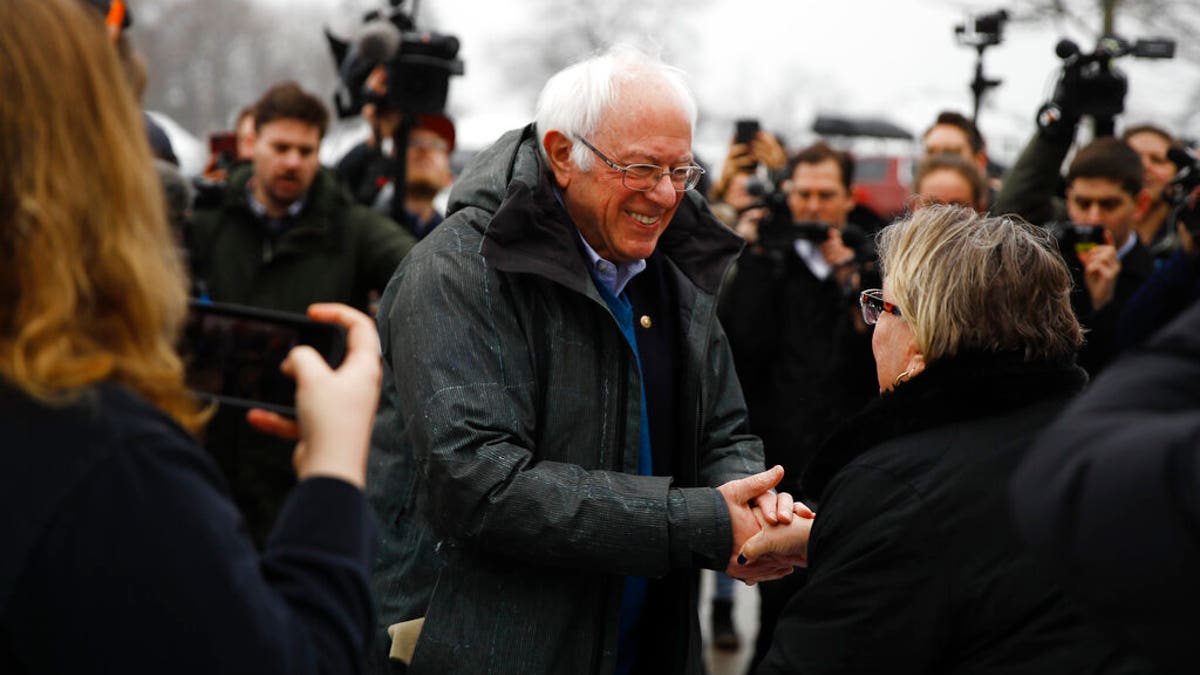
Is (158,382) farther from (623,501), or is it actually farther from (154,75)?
(154,75)

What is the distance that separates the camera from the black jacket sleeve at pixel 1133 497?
1.30 meters

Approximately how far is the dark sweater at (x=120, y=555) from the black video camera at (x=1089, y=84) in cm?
483

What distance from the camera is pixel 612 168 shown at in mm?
3070

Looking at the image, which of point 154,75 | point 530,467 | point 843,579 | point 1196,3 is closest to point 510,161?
point 530,467

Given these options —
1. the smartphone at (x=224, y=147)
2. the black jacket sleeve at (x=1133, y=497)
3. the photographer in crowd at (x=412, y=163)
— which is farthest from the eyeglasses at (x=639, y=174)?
the smartphone at (x=224, y=147)

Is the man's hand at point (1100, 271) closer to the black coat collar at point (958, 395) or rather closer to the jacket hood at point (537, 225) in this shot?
the jacket hood at point (537, 225)

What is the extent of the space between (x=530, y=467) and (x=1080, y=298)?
124 inches

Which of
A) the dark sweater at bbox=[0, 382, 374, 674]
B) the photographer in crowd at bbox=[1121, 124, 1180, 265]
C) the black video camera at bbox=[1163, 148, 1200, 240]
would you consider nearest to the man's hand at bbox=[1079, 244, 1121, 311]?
the black video camera at bbox=[1163, 148, 1200, 240]

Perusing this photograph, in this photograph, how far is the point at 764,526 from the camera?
2.82 metres

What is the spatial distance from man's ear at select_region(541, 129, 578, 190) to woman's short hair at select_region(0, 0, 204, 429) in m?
1.63

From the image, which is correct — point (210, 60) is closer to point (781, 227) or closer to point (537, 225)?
point (781, 227)

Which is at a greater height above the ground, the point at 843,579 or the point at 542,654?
the point at 843,579

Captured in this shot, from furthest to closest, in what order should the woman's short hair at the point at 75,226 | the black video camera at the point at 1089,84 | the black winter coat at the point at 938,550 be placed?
the black video camera at the point at 1089,84, the black winter coat at the point at 938,550, the woman's short hair at the point at 75,226

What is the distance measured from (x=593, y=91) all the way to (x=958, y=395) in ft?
3.91
